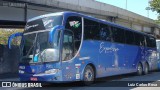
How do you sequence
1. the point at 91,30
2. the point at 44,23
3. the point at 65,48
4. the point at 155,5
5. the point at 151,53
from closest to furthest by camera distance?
the point at 65,48 < the point at 44,23 < the point at 91,30 < the point at 151,53 < the point at 155,5

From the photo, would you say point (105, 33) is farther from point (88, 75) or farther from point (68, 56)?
point (68, 56)

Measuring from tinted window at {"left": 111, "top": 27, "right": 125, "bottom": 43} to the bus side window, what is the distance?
499 cm

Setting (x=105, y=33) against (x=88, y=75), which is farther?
(x=105, y=33)

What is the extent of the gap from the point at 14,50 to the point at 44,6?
13.6 feet

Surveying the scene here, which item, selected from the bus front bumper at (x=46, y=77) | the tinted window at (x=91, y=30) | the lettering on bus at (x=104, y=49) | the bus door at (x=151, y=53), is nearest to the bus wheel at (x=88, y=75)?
the tinted window at (x=91, y=30)

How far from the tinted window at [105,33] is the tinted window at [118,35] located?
2.16 feet

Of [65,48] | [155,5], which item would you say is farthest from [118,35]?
[155,5]

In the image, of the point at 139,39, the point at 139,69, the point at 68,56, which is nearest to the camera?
the point at 68,56

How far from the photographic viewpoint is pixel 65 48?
1279 cm

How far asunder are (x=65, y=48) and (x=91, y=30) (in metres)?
2.59

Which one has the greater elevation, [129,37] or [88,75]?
[129,37]

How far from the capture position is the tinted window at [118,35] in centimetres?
1780

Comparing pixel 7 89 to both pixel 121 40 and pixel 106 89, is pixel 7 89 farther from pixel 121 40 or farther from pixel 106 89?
pixel 121 40

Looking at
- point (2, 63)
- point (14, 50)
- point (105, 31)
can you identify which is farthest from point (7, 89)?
point (14, 50)
